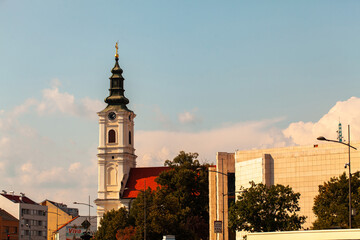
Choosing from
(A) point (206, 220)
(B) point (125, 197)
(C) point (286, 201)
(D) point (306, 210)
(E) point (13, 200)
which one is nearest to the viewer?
(C) point (286, 201)

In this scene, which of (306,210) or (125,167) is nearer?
(306,210)

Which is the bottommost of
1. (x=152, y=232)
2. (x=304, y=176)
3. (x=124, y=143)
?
(x=152, y=232)

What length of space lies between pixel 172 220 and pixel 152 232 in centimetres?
300

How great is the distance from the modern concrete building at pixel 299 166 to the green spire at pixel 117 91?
55785 millimetres

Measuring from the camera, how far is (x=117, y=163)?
139750mm

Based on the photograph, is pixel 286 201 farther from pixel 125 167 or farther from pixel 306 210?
pixel 125 167

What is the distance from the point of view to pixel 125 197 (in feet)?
452

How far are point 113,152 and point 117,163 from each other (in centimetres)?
228

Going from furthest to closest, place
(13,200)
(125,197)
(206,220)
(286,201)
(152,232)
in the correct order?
(13,200)
(125,197)
(206,220)
(152,232)
(286,201)

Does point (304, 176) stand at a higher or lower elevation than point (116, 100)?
lower

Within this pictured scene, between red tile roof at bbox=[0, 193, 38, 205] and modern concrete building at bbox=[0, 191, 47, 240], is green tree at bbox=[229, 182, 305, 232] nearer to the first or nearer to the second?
modern concrete building at bbox=[0, 191, 47, 240]

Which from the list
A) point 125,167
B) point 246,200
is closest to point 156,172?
point 125,167

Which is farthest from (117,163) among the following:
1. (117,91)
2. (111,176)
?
(117,91)

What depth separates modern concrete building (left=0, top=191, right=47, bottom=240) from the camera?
17262 cm
